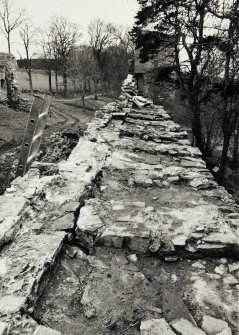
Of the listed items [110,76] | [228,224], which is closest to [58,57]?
[110,76]

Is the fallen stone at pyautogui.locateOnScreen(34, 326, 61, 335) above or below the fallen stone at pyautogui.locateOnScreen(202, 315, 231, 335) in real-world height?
above

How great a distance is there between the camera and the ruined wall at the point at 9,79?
2033 cm

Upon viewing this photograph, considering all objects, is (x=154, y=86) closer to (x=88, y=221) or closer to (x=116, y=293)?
(x=88, y=221)

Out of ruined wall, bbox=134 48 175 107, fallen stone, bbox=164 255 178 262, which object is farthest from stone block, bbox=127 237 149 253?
ruined wall, bbox=134 48 175 107

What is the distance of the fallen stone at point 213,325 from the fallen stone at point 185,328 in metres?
0.07

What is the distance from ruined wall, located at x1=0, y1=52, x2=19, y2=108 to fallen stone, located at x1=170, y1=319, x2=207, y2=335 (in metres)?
21.3

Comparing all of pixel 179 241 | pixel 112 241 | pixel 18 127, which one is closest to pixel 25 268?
pixel 112 241

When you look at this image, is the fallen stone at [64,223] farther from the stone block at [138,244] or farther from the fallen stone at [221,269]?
the fallen stone at [221,269]

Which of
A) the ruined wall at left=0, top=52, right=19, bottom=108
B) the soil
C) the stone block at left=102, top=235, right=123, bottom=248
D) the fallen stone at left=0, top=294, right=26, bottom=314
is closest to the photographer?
the fallen stone at left=0, top=294, right=26, bottom=314

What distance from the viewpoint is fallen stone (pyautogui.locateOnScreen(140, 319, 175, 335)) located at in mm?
1771

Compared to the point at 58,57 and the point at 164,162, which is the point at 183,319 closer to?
the point at 164,162

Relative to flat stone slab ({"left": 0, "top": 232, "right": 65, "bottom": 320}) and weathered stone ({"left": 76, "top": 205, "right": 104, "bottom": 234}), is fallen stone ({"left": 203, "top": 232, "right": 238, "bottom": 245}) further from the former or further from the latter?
flat stone slab ({"left": 0, "top": 232, "right": 65, "bottom": 320})

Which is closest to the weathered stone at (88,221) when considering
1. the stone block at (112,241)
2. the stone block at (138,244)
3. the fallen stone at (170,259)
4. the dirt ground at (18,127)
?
the stone block at (112,241)

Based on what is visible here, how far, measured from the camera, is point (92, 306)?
2.01m
